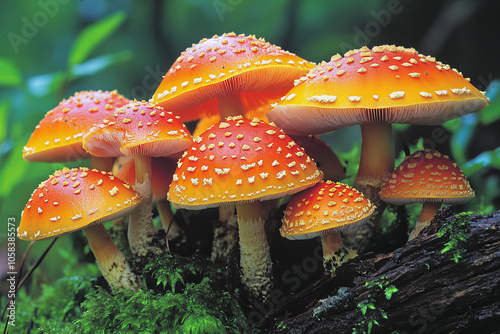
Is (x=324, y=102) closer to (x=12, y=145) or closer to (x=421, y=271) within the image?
(x=421, y=271)

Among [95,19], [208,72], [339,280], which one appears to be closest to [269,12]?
[95,19]

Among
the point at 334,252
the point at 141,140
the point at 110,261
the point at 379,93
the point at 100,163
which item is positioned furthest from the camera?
the point at 100,163

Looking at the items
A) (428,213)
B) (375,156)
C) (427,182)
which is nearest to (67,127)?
(375,156)

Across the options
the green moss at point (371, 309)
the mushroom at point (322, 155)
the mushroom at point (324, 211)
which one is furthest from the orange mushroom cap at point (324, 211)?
the mushroom at point (322, 155)

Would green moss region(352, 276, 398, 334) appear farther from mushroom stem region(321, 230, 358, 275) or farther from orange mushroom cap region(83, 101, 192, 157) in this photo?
orange mushroom cap region(83, 101, 192, 157)

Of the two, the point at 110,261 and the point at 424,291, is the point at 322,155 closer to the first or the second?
the point at 424,291

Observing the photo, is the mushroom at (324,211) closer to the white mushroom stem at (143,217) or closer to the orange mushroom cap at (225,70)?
the orange mushroom cap at (225,70)
